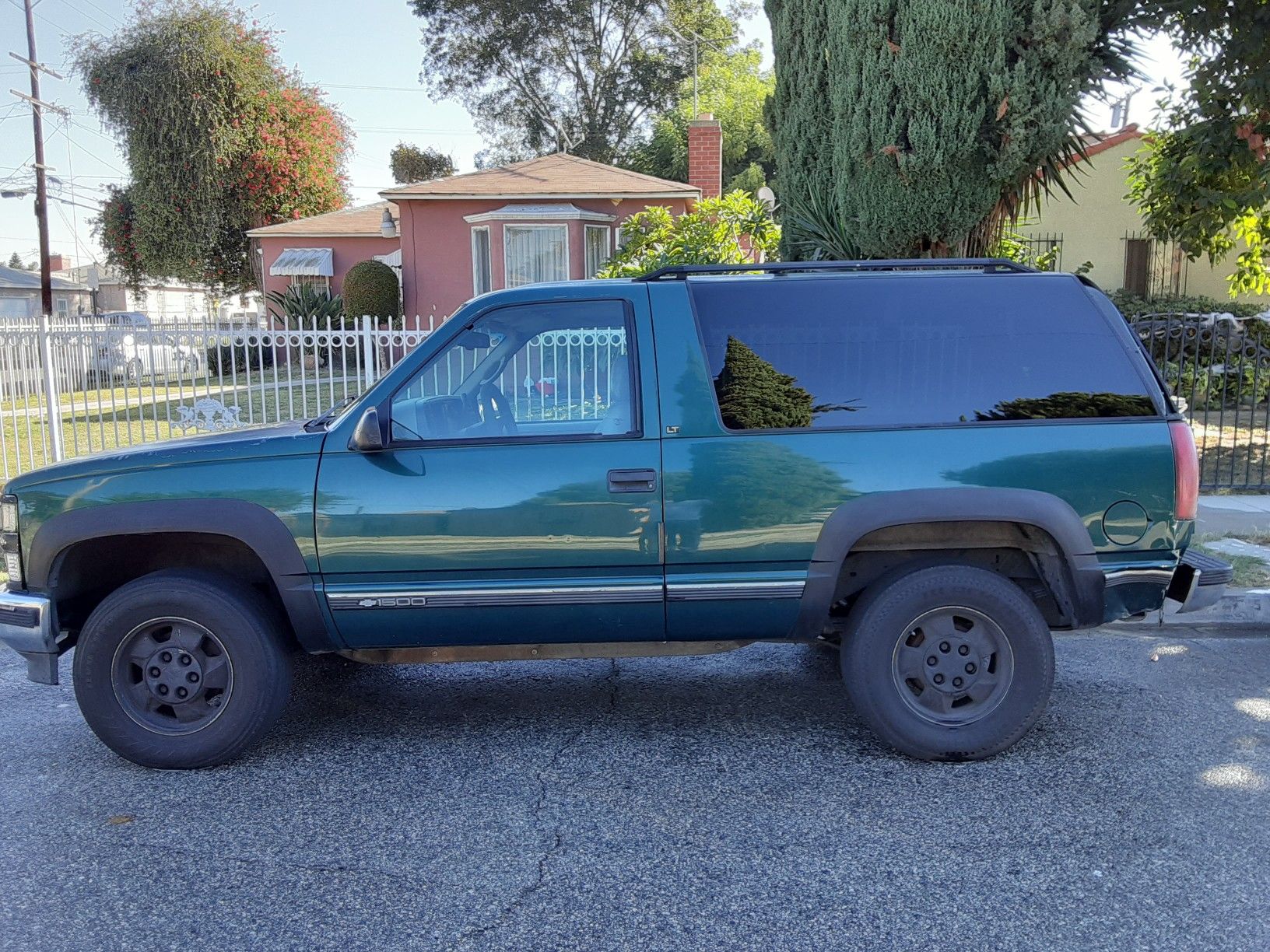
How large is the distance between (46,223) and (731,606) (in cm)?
3059

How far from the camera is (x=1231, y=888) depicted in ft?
11.0

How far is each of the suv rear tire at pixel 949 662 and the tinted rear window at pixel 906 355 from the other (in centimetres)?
72

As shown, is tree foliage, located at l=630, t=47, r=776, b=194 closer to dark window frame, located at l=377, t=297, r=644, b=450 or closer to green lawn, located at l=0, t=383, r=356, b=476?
green lawn, located at l=0, t=383, r=356, b=476

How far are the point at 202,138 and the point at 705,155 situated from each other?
629 inches

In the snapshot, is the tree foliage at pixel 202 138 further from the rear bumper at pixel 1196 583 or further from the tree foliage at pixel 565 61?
the rear bumper at pixel 1196 583

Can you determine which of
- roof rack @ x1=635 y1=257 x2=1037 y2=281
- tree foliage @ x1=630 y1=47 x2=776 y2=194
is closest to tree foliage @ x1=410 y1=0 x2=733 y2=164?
tree foliage @ x1=630 y1=47 x2=776 y2=194

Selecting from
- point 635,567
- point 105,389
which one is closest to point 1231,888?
point 635,567

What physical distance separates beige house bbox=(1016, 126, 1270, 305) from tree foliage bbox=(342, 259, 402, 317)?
13.7 m

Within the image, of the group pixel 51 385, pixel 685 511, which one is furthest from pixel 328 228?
pixel 685 511

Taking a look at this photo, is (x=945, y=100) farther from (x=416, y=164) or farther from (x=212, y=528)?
(x=416, y=164)

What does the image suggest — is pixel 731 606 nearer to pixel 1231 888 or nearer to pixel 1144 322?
pixel 1231 888

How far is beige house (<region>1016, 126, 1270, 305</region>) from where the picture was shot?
71.9ft

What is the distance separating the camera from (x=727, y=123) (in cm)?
4559

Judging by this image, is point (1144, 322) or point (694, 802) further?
point (1144, 322)
